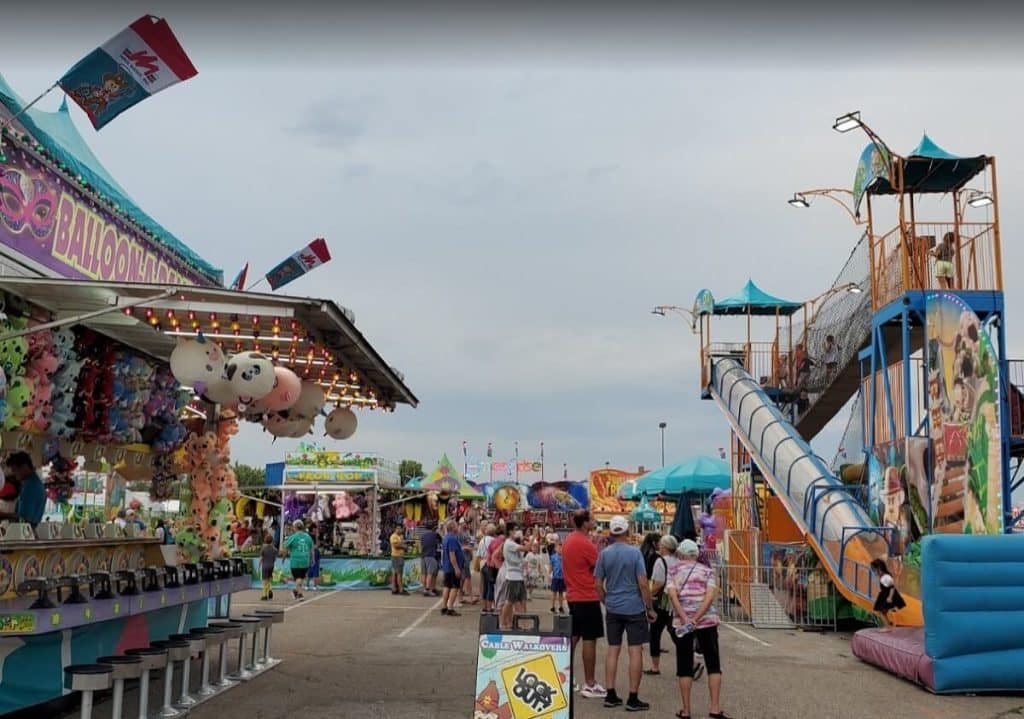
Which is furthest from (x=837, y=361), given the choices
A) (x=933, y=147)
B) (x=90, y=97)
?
(x=90, y=97)

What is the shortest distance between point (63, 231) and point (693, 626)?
24.9 feet

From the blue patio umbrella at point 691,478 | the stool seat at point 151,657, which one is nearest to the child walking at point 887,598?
the stool seat at point 151,657

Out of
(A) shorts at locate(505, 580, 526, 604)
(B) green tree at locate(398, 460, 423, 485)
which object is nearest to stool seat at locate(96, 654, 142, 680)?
(A) shorts at locate(505, 580, 526, 604)

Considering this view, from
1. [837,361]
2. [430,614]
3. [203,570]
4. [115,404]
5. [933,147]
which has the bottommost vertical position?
[430,614]

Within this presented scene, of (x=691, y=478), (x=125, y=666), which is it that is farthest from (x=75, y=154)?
(x=691, y=478)

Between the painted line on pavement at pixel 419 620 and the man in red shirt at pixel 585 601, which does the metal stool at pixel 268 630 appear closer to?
the painted line on pavement at pixel 419 620

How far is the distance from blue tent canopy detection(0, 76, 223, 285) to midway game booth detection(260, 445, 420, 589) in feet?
32.7

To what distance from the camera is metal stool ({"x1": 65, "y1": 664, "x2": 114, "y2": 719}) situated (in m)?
6.65

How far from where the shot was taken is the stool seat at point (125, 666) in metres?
7.02

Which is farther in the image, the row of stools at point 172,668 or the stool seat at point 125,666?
the stool seat at point 125,666

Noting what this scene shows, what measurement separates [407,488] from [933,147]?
806 inches

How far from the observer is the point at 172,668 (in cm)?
826

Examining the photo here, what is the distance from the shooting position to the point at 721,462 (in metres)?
30.2

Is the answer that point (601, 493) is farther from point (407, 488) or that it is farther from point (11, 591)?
point (11, 591)
